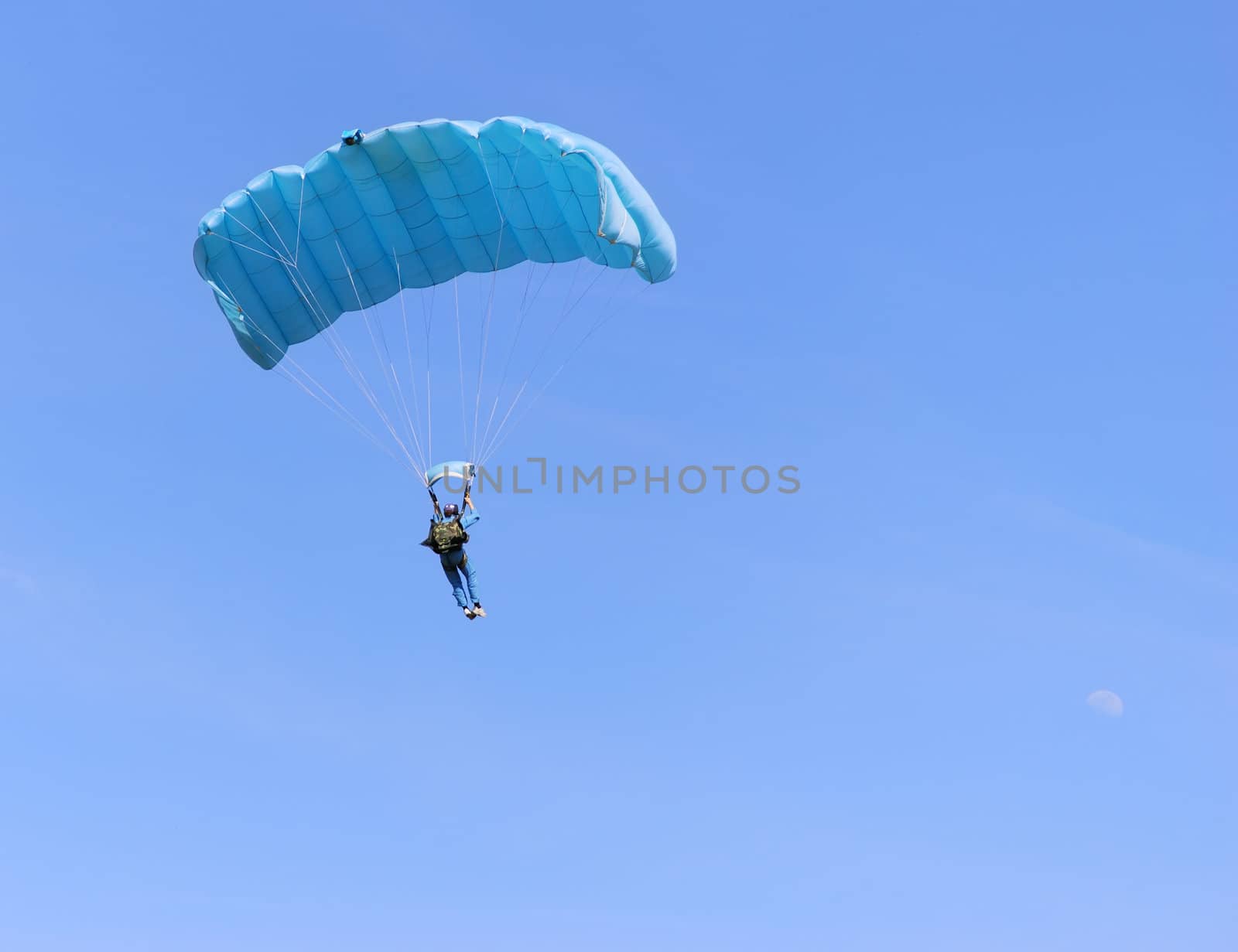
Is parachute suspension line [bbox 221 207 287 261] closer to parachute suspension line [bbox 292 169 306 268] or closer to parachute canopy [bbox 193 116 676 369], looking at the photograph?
parachute canopy [bbox 193 116 676 369]

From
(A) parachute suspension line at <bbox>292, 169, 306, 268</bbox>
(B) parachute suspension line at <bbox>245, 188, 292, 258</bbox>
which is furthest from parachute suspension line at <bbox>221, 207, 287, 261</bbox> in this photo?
(A) parachute suspension line at <bbox>292, 169, 306, 268</bbox>

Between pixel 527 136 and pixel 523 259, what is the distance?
7.46 feet

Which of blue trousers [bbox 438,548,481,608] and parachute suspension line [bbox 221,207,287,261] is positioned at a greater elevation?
parachute suspension line [bbox 221,207,287,261]

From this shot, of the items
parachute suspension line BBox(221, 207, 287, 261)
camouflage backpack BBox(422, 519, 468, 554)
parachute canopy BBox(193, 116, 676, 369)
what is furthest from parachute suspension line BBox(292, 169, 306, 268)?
camouflage backpack BBox(422, 519, 468, 554)

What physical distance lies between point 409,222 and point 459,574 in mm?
4788

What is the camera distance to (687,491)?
26.0m

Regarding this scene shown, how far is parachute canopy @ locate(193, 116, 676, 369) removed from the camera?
76.1ft

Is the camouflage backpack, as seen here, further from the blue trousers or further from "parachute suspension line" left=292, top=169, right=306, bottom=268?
"parachute suspension line" left=292, top=169, right=306, bottom=268

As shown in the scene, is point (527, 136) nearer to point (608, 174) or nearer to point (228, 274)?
point (608, 174)

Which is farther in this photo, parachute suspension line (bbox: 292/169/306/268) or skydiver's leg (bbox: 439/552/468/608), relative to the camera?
parachute suspension line (bbox: 292/169/306/268)

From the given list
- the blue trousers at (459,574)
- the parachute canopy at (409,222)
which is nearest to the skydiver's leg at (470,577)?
the blue trousers at (459,574)

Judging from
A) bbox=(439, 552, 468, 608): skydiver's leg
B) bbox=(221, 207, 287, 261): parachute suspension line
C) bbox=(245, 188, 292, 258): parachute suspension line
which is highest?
bbox=(245, 188, 292, 258): parachute suspension line

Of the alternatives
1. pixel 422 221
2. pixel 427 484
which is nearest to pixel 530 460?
pixel 427 484

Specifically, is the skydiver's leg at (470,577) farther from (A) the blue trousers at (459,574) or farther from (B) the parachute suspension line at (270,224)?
(B) the parachute suspension line at (270,224)
